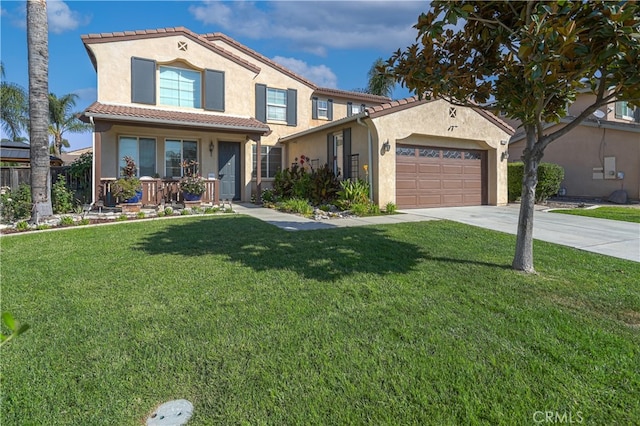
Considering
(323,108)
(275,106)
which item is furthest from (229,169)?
(323,108)

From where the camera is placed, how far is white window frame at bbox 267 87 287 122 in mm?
16078

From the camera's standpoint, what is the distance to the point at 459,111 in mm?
12789

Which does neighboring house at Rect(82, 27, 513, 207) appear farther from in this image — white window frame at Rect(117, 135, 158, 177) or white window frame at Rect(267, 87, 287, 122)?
white window frame at Rect(267, 87, 287, 122)

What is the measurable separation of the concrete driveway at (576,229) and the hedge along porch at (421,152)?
1.82m

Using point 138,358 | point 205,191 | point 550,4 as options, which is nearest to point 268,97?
point 205,191

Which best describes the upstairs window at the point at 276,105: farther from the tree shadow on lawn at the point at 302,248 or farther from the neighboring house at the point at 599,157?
the neighboring house at the point at 599,157

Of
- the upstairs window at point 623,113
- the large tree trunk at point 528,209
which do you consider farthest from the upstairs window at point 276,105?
the upstairs window at point 623,113

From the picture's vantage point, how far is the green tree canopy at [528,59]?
11.8ft

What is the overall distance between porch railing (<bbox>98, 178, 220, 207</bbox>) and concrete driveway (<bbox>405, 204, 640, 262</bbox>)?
6.99 metres

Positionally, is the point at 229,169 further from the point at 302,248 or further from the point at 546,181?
the point at 546,181

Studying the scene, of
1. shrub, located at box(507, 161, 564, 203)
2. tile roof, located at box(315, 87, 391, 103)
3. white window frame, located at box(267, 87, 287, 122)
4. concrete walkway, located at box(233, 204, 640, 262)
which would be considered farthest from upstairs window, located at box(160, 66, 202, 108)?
shrub, located at box(507, 161, 564, 203)

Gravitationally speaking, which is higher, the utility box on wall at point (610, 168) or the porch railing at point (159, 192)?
the utility box on wall at point (610, 168)

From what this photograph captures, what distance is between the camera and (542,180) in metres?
14.0

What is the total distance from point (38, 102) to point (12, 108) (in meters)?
24.5
